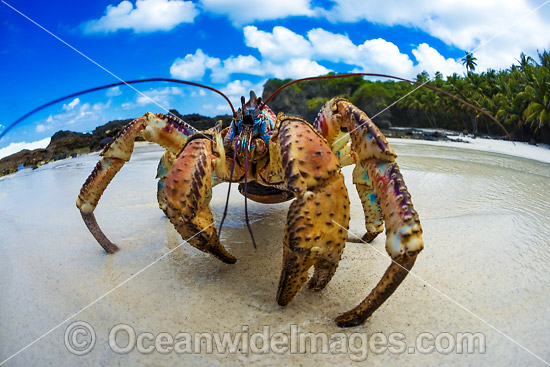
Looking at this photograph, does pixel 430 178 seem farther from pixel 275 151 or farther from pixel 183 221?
pixel 183 221

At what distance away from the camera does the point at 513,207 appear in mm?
4172

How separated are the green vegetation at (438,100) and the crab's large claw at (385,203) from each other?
938 inches

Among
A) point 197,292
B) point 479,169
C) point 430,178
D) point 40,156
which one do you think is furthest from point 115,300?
point 40,156

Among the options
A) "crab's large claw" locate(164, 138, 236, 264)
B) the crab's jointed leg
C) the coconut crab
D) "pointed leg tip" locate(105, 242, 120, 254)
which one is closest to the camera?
the coconut crab

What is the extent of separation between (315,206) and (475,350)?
1154 millimetres

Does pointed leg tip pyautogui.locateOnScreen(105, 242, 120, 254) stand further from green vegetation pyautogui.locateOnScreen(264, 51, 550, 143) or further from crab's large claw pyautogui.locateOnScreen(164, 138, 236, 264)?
green vegetation pyautogui.locateOnScreen(264, 51, 550, 143)

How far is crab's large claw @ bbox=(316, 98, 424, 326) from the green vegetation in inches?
938

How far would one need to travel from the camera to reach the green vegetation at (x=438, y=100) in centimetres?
2427

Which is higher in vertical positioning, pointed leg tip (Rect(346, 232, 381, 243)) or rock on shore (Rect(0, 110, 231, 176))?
rock on shore (Rect(0, 110, 231, 176))

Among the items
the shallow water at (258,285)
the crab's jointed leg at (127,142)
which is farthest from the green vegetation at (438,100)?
the crab's jointed leg at (127,142)

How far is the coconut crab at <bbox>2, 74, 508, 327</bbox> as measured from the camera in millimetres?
1846
